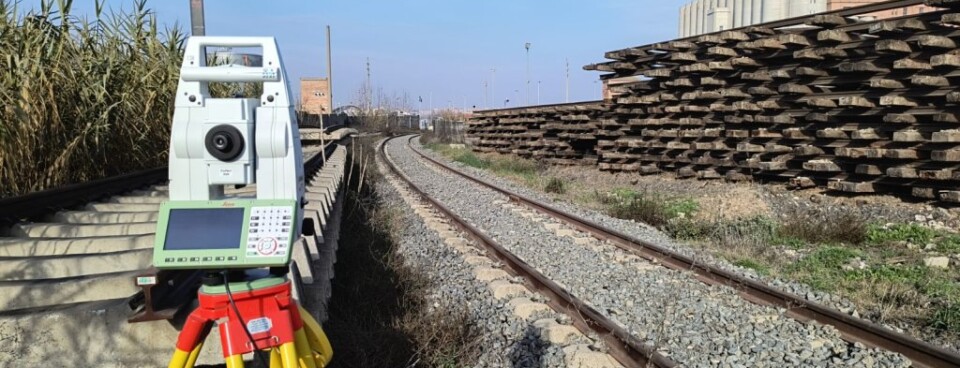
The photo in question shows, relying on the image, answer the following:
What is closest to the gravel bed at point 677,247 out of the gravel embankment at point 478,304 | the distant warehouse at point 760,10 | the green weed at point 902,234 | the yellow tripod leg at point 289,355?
the green weed at point 902,234

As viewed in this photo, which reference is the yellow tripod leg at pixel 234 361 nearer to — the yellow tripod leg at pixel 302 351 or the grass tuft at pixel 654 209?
the yellow tripod leg at pixel 302 351

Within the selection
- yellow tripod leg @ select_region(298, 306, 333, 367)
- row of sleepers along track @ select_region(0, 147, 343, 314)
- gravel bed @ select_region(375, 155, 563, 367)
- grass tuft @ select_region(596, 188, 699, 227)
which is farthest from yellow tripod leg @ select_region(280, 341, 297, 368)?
grass tuft @ select_region(596, 188, 699, 227)

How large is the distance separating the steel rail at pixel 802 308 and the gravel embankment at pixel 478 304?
1890 millimetres

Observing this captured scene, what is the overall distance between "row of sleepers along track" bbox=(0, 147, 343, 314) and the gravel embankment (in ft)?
7.65

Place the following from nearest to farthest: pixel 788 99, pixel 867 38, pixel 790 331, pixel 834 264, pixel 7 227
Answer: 1. pixel 7 227
2. pixel 790 331
3. pixel 834 264
4. pixel 867 38
5. pixel 788 99

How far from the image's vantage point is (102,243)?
4.36m

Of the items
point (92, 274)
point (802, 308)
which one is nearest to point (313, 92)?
point (802, 308)

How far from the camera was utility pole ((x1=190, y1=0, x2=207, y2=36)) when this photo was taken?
321 inches

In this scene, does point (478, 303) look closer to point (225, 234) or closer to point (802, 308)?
point (802, 308)

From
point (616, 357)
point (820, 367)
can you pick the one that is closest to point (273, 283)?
point (616, 357)

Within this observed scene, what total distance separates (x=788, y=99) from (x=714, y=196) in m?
2.18

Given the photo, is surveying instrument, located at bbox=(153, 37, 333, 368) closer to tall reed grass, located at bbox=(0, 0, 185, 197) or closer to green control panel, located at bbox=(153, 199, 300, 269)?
green control panel, located at bbox=(153, 199, 300, 269)

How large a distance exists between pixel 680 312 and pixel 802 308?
0.95 m

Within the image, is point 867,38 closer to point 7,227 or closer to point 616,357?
point 616,357
